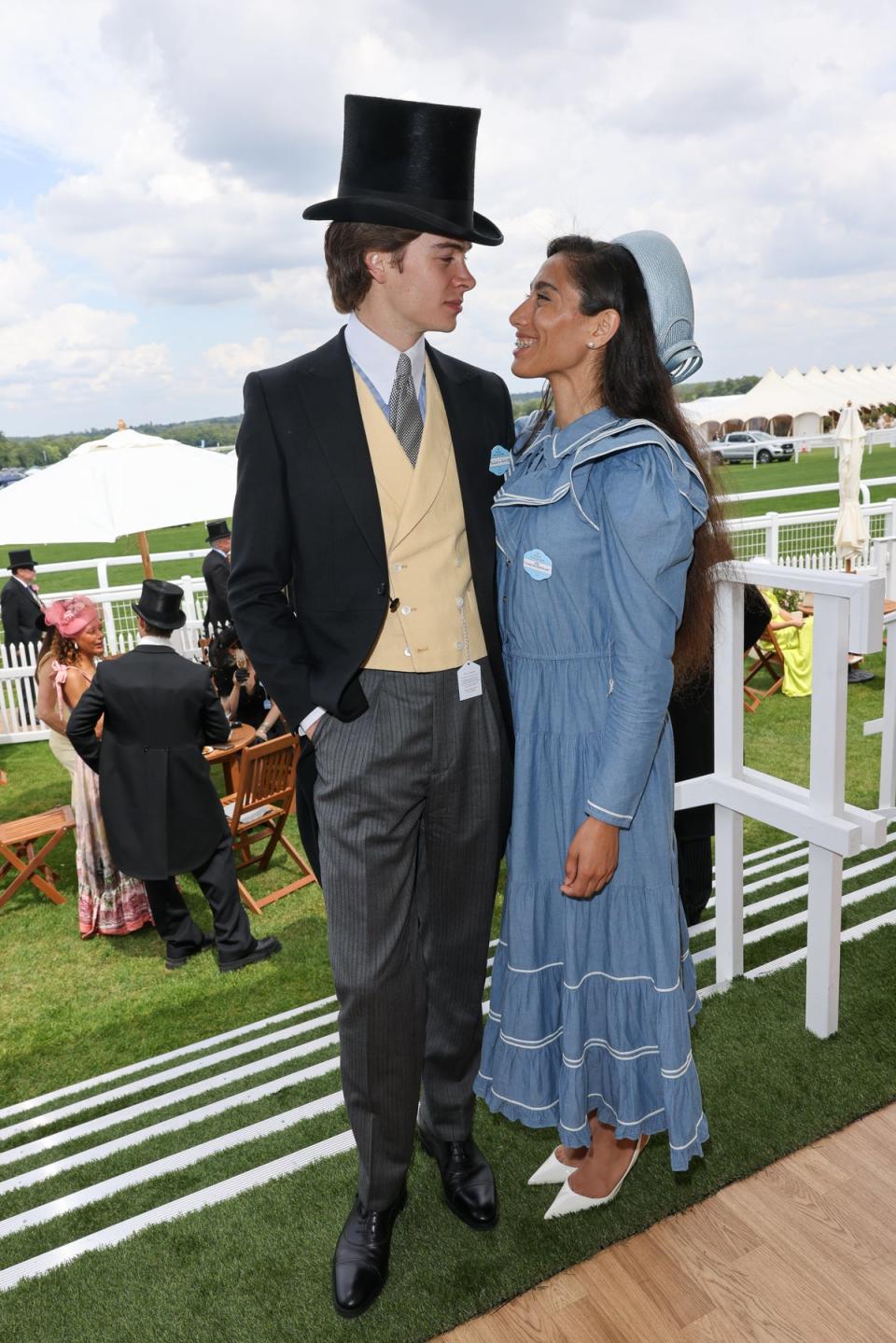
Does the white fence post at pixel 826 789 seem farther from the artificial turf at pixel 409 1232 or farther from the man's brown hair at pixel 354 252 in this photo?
the man's brown hair at pixel 354 252

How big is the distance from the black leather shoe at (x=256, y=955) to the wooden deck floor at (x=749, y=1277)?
11.2 ft

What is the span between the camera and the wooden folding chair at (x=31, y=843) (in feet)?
19.7

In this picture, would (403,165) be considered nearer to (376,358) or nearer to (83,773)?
(376,358)

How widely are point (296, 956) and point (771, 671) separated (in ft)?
19.8

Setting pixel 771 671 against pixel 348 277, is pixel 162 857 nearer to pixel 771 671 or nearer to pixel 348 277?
pixel 348 277

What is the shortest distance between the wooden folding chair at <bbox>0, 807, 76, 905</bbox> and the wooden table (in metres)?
0.93

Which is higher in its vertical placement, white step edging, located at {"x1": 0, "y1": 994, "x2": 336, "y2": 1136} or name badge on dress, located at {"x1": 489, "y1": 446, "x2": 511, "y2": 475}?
name badge on dress, located at {"x1": 489, "y1": 446, "x2": 511, "y2": 475}

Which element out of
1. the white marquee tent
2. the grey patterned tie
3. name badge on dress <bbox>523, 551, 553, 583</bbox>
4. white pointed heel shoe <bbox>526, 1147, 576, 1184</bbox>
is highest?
the white marquee tent

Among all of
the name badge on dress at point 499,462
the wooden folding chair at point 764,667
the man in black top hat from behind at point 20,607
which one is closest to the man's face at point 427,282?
the name badge on dress at point 499,462

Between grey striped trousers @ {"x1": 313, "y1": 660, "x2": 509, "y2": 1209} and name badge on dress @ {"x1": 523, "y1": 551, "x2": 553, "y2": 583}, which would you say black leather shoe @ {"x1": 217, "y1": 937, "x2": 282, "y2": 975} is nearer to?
grey striped trousers @ {"x1": 313, "y1": 660, "x2": 509, "y2": 1209}

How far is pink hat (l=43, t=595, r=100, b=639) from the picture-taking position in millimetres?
5301

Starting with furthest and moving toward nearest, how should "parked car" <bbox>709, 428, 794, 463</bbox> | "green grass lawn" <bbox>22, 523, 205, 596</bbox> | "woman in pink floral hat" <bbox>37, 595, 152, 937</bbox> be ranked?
1. "parked car" <bbox>709, 428, 794, 463</bbox>
2. "green grass lawn" <bbox>22, 523, 205, 596</bbox>
3. "woman in pink floral hat" <bbox>37, 595, 152, 937</bbox>

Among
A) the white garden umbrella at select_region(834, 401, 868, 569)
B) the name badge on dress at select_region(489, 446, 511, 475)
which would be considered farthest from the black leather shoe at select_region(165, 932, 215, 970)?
the white garden umbrella at select_region(834, 401, 868, 569)

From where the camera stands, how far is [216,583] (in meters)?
9.23
